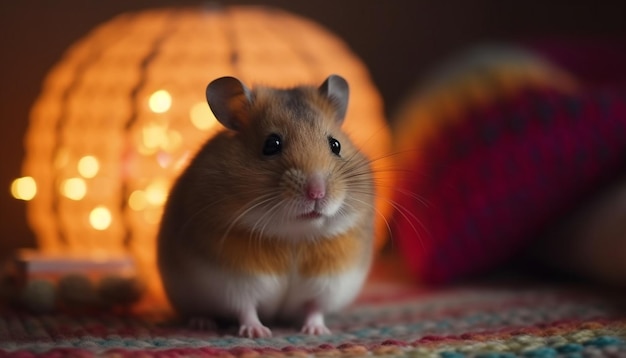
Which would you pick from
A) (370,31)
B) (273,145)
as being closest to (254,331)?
(273,145)

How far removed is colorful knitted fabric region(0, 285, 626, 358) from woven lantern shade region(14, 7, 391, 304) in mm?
321

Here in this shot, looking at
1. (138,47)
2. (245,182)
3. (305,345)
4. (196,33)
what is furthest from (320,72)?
(305,345)

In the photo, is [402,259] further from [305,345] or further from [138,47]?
[305,345]

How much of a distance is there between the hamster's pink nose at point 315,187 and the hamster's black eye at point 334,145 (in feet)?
0.38

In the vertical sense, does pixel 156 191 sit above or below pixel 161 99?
below

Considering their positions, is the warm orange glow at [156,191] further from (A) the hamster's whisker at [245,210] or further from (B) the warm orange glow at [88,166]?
(A) the hamster's whisker at [245,210]

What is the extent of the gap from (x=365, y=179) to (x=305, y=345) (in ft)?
0.95

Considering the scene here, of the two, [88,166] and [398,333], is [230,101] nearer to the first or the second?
[398,333]

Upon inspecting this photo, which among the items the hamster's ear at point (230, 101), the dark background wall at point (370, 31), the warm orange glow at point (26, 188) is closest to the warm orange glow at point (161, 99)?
the warm orange glow at point (26, 188)

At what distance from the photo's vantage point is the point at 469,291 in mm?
1845

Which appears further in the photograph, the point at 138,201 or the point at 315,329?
the point at 138,201

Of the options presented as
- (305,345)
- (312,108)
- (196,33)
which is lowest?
(305,345)

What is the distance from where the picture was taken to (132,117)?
176cm

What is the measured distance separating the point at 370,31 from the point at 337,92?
146 cm
